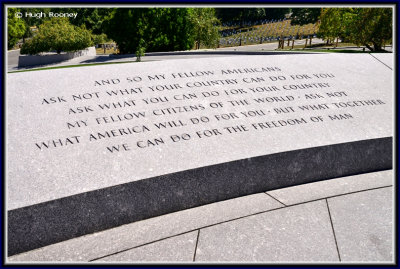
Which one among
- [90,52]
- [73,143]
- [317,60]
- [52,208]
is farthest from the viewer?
[90,52]

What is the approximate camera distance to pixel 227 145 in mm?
3238

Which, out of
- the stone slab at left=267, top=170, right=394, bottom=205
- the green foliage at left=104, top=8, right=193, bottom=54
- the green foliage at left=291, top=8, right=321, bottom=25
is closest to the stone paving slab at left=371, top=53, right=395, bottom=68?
the stone slab at left=267, top=170, right=394, bottom=205

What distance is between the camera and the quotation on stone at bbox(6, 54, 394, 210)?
2.82 metres

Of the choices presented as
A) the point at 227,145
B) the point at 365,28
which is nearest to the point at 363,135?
the point at 227,145

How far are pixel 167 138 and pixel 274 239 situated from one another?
144 centimetres

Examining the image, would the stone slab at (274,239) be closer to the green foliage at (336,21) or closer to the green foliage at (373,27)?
the green foliage at (373,27)

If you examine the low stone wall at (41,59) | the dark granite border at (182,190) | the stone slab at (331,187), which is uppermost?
the dark granite border at (182,190)

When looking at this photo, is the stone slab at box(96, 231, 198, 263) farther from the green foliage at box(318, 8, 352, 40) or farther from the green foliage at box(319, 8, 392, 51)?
the green foliage at box(318, 8, 352, 40)

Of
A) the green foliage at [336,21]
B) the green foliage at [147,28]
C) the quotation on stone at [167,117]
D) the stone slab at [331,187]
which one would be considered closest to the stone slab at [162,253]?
the quotation on stone at [167,117]

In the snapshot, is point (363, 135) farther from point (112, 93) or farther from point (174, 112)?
point (112, 93)

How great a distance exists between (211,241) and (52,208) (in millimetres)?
1371

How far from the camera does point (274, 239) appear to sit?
2602mm

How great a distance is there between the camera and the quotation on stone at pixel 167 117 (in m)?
2.82

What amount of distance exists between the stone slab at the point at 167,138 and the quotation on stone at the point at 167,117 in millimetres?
13
